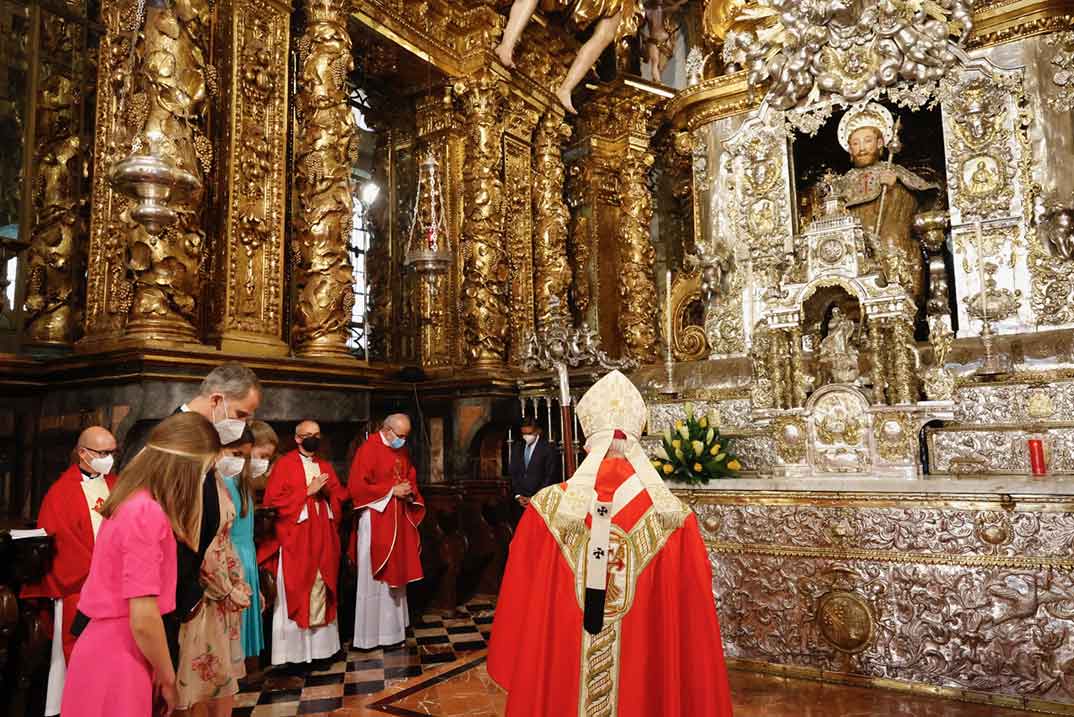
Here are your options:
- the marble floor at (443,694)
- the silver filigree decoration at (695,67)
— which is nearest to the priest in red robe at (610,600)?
the marble floor at (443,694)

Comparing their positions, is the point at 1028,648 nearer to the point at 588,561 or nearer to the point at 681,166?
the point at 588,561

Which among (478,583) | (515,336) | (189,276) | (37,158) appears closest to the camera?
(189,276)

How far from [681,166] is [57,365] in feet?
29.3

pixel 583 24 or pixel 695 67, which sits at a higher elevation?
pixel 583 24

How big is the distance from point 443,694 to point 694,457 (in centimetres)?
255

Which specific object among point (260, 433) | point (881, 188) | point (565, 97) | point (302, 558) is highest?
point (565, 97)

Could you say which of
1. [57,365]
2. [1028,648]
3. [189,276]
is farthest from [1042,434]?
[57,365]

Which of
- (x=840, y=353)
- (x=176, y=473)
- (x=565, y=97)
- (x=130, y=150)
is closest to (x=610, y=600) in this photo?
(x=176, y=473)

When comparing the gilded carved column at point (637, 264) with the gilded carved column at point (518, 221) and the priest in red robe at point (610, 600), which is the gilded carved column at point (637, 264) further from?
the priest in red robe at point (610, 600)

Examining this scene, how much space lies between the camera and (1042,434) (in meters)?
5.87

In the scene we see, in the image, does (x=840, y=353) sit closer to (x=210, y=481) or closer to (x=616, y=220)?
(x=616, y=220)

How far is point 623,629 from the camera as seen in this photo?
270 centimetres

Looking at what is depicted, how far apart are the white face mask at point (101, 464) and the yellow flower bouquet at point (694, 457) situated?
3754 mm

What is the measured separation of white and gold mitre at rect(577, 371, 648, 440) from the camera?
2775mm
